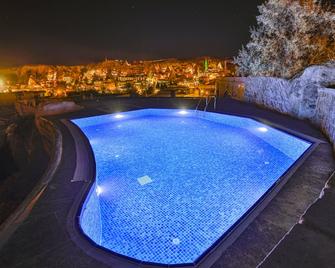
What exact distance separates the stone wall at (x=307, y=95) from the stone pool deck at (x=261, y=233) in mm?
3129

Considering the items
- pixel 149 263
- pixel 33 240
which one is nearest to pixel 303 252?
pixel 149 263

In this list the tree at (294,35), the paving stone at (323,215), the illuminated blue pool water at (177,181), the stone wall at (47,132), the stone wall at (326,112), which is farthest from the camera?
the tree at (294,35)

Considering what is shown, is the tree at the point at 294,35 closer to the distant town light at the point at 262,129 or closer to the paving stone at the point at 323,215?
the distant town light at the point at 262,129

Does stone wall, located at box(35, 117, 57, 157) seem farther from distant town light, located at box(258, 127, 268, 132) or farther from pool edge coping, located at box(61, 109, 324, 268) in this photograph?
distant town light, located at box(258, 127, 268, 132)

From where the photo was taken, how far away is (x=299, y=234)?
2725mm

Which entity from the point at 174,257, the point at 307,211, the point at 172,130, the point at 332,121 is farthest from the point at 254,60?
the point at 174,257

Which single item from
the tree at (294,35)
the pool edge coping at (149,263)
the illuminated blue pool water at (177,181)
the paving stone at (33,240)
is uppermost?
the tree at (294,35)

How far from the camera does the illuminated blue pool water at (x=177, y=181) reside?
361 centimetres

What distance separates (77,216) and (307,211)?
333 cm

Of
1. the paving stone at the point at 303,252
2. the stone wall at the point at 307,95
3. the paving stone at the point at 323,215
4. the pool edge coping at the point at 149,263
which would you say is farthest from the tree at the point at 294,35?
the paving stone at the point at 303,252

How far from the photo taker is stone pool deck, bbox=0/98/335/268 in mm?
2389

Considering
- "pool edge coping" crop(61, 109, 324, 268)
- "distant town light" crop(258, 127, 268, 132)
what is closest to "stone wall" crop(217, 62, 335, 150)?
"distant town light" crop(258, 127, 268, 132)

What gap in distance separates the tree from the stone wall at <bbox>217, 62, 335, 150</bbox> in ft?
5.10

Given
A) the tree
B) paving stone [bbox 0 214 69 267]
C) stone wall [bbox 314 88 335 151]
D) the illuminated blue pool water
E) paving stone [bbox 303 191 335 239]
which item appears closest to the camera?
paving stone [bbox 0 214 69 267]
